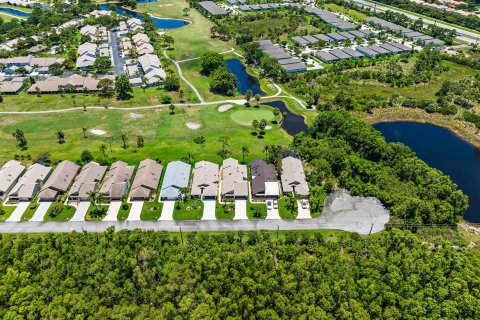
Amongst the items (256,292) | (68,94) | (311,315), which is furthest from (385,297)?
(68,94)

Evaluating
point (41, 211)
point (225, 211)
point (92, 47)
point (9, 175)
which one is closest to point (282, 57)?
point (92, 47)

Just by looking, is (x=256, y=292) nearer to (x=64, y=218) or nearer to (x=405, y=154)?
(x=64, y=218)

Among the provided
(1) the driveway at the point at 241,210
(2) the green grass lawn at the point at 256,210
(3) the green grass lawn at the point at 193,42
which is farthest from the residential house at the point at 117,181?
(3) the green grass lawn at the point at 193,42

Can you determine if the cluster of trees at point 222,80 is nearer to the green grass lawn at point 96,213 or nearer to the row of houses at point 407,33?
the green grass lawn at point 96,213

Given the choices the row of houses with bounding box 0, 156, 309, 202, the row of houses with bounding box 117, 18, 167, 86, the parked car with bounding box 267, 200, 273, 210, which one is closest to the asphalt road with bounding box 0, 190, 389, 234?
the parked car with bounding box 267, 200, 273, 210

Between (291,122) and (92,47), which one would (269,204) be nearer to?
(291,122)
